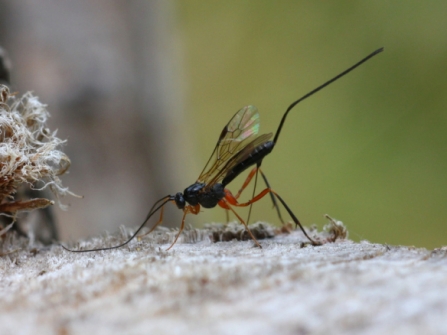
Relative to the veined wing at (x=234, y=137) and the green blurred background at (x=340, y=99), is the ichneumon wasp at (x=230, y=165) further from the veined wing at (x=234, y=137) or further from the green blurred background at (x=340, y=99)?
the green blurred background at (x=340, y=99)

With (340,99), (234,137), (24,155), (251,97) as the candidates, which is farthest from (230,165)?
(251,97)

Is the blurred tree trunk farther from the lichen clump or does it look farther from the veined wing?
the lichen clump

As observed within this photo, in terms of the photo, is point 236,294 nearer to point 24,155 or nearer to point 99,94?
point 24,155

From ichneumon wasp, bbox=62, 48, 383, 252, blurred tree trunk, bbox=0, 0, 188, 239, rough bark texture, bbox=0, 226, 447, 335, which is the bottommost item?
rough bark texture, bbox=0, 226, 447, 335

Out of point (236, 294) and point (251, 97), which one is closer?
point (236, 294)

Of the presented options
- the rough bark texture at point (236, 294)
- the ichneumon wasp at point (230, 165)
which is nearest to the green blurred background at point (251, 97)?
the ichneumon wasp at point (230, 165)

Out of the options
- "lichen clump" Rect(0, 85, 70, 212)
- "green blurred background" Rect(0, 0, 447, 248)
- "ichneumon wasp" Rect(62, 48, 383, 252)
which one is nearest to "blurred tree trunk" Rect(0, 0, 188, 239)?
"green blurred background" Rect(0, 0, 447, 248)
